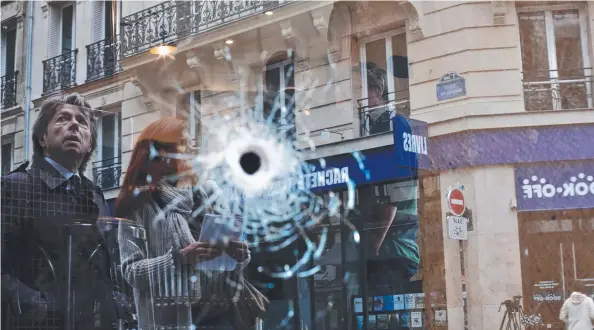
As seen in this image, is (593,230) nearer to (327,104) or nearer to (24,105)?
(327,104)

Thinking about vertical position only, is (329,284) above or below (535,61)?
below

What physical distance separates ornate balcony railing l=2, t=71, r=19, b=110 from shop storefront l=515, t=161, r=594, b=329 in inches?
167

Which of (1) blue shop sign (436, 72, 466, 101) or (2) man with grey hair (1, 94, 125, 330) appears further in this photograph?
(1) blue shop sign (436, 72, 466, 101)

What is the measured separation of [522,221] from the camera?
6.20 m

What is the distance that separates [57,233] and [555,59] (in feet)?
16.4

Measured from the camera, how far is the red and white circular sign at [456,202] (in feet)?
19.8

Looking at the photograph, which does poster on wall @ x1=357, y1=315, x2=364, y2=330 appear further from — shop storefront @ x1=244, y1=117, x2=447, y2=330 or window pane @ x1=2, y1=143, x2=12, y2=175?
window pane @ x1=2, y1=143, x2=12, y2=175

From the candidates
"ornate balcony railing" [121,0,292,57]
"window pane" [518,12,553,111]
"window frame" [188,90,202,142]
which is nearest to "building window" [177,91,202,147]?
"window frame" [188,90,202,142]

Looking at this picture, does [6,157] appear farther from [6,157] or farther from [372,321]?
[372,321]

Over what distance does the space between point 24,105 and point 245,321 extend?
1375mm

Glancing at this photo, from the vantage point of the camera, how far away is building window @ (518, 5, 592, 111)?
21.2 feet

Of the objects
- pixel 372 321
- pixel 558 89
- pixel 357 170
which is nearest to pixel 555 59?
pixel 558 89

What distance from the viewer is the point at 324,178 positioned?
180 inches

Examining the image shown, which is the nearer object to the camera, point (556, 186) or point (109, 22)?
point (109, 22)
